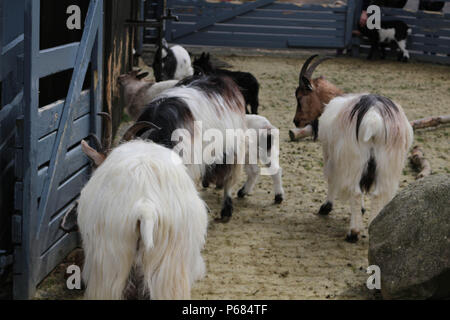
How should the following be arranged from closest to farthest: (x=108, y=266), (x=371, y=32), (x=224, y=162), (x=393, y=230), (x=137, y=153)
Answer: (x=108, y=266), (x=137, y=153), (x=393, y=230), (x=224, y=162), (x=371, y=32)

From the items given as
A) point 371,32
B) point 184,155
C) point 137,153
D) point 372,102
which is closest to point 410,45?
point 371,32

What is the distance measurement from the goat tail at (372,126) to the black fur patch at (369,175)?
0.18m

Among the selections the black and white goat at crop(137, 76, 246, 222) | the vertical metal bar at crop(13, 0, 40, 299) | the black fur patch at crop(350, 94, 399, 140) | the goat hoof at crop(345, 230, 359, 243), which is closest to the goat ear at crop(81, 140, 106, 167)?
the vertical metal bar at crop(13, 0, 40, 299)

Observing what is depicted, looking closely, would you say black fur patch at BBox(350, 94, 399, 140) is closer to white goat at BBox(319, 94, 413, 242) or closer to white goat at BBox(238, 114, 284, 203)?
white goat at BBox(319, 94, 413, 242)

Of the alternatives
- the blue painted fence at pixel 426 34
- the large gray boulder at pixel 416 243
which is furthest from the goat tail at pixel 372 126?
the blue painted fence at pixel 426 34

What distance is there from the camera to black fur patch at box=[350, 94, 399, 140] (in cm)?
481

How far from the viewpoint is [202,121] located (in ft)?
15.2

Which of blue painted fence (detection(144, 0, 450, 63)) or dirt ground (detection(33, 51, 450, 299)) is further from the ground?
blue painted fence (detection(144, 0, 450, 63))

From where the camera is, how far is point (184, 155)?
4.35 meters

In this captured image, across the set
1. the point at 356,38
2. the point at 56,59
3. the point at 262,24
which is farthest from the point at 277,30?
the point at 56,59

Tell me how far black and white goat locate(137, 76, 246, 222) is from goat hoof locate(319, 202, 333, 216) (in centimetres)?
84

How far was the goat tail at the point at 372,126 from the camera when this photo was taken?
469 cm

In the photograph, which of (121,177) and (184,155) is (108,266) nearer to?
(121,177)

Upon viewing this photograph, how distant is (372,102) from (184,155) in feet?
5.13
